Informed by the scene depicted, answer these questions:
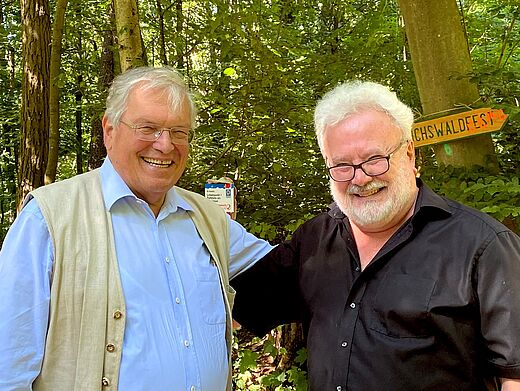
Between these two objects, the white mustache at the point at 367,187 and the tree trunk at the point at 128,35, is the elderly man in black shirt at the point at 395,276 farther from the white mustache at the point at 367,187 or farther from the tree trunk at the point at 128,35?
the tree trunk at the point at 128,35

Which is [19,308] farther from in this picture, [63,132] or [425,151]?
[63,132]

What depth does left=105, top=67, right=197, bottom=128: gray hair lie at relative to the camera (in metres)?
2.05

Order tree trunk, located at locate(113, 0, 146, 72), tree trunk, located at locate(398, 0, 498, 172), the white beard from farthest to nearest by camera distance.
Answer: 1. tree trunk, located at locate(398, 0, 498, 172)
2. tree trunk, located at locate(113, 0, 146, 72)
3. the white beard

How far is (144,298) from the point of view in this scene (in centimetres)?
185

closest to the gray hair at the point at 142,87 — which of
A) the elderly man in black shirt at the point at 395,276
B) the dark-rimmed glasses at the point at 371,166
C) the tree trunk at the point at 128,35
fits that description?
the elderly man in black shirt at the point at 395,276

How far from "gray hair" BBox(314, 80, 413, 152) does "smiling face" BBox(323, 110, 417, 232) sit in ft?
0.08

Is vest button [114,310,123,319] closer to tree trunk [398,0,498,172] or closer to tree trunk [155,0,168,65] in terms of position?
tree trunk [398,0,498,172]

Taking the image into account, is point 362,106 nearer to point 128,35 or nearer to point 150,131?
point 150,131

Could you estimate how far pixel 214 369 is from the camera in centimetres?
200

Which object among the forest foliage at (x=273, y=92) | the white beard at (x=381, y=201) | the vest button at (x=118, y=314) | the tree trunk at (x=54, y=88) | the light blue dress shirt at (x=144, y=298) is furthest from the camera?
the tree trunk at (x=54, y=88)

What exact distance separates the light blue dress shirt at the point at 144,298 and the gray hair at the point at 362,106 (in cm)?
73

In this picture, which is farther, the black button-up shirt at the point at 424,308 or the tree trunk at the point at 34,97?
the tree trunk at the point at 34,97

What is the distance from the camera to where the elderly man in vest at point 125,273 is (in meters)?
1.68

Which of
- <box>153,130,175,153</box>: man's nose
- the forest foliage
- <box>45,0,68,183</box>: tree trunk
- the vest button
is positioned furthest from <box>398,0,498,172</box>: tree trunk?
<box>45,0,68,183</box>: tree trunk
